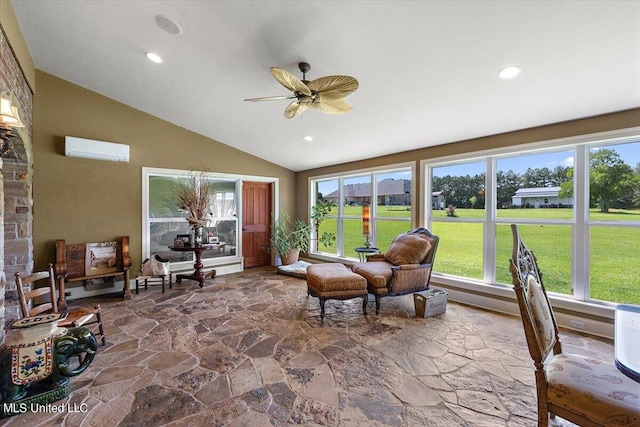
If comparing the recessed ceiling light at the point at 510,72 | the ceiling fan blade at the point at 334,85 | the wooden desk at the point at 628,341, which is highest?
the recessed ceiling light at the point at 510,72

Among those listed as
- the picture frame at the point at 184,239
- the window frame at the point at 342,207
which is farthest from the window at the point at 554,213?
the picture frame at the point at 184,239

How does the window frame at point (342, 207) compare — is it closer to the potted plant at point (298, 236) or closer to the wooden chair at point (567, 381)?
the potted plant at point (298, 236)

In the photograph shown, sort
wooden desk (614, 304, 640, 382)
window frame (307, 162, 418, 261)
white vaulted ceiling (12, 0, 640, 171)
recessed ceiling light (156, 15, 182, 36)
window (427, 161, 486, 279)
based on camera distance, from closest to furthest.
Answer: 1. wooden desk (614, 304, 640, 382)
2. white vaulted ceiling (12, 0, 640, 171)
3. recessed ceiling light (156, 15, 182, 36)
4. window (427, 161, 486, 279)
5. window frame (307, 162, 418, 261)

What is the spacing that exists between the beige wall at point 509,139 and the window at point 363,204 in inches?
6.9

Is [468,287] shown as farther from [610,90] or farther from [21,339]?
[21,339]

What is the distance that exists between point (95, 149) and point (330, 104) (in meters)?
3.91

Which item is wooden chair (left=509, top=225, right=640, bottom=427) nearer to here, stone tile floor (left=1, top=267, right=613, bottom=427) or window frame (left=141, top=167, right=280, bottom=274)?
stone tile floor (left=1, top=267, right=613, bottom=427)

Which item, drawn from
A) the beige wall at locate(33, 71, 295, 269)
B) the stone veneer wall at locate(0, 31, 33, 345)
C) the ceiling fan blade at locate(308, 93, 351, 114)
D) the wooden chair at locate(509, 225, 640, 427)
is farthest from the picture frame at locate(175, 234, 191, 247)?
Answer: the wooden chair at locate(509, 225, 640, 427)

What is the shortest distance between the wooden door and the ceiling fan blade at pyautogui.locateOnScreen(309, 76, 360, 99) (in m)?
4.12

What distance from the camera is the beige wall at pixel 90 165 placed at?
12.6 ft

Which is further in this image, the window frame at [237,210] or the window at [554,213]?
the window frame at [237,210]

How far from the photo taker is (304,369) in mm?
2254

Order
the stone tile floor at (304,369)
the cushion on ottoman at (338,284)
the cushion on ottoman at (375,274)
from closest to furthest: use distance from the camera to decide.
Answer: the stone tile floor at (304,369), the cushion on ottoman at (338,284), the cushion on ottoman at (375,274)

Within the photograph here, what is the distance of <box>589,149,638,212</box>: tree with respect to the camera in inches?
114
